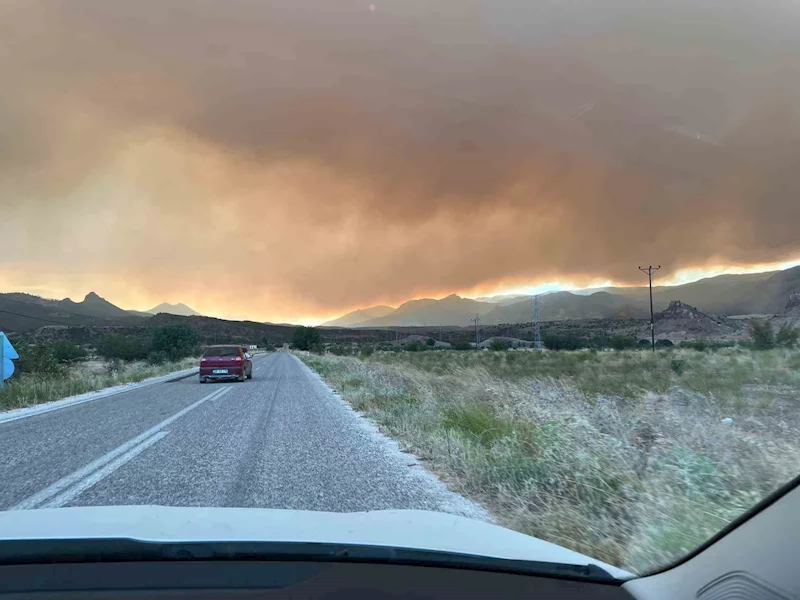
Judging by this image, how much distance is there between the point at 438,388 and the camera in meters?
18.9

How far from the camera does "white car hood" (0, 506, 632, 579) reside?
2900 millimetres

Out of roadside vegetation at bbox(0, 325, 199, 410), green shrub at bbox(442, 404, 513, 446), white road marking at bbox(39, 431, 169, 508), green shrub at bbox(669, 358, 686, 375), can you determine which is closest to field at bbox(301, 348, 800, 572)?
green shrub at bbox(442, 404, 513, 446)

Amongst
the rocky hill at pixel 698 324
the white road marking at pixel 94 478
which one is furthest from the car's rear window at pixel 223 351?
the rocky hill at pixel 698 324

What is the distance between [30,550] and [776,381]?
70.4 feet

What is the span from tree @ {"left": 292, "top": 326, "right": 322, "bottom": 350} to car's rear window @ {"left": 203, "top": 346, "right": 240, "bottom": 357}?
86.3 metres

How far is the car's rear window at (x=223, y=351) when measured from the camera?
97.2 ft

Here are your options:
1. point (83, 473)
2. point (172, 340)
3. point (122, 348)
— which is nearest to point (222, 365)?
point (83, 473)

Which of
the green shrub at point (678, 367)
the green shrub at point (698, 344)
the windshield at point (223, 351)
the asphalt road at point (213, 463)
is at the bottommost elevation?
the asphalt road at point (213, 463)

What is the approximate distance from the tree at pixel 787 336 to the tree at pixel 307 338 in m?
94.2

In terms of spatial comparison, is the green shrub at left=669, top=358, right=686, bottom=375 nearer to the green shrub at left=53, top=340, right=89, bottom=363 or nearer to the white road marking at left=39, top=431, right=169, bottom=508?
the white road marking at left=39, top=431, right=169, bottom=508

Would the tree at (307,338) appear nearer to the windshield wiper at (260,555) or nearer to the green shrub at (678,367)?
the green shrub at (678,367)

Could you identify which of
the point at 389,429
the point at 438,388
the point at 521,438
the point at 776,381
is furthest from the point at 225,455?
the point at 776,381

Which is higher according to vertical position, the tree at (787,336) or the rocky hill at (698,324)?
the rocky hill at (698,324)

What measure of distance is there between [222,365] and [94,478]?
21.5m
